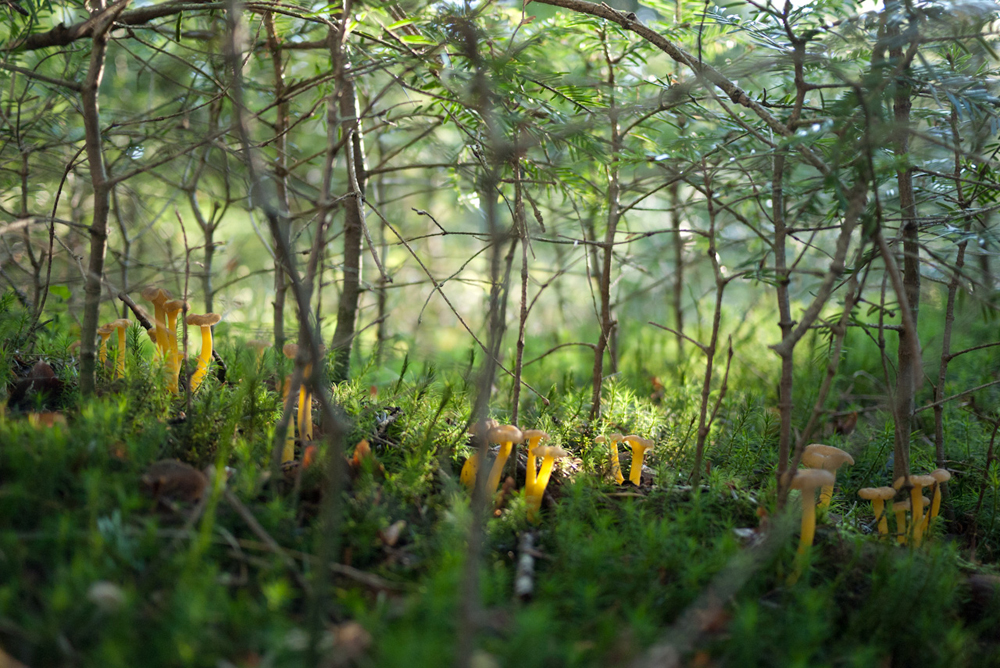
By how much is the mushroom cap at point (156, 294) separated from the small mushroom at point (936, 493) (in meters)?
2.89

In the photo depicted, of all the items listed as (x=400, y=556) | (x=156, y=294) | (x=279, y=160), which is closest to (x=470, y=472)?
(x=400, y=556)

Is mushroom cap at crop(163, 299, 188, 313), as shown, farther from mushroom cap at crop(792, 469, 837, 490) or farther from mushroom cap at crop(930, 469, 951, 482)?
mushroom cap at crop(930, 469, 951, 482)

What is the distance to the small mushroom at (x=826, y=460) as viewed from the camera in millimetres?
2084

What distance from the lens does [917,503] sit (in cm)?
218

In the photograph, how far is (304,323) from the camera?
1563 mm

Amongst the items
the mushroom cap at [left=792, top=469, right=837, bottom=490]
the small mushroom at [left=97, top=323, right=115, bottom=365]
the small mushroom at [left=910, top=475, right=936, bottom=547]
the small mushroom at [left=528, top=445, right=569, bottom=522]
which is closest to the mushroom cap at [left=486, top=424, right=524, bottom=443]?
the small mushroom at [left=528, top=445, right=569, bottom=522]

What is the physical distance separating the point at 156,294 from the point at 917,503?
288 centimetres

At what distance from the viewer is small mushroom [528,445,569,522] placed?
2.12 m

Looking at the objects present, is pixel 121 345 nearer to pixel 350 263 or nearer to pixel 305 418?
pixel 305 418

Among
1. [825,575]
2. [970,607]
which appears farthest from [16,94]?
[970,607]

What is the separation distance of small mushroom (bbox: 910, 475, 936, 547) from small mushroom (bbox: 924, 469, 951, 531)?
0.03 m

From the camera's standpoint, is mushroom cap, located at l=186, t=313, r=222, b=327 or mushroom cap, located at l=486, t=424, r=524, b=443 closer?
mushroom cap, located at l=486, t=424, r=524, b=443

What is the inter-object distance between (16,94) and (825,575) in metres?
4.68

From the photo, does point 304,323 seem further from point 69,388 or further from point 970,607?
point 970,607
